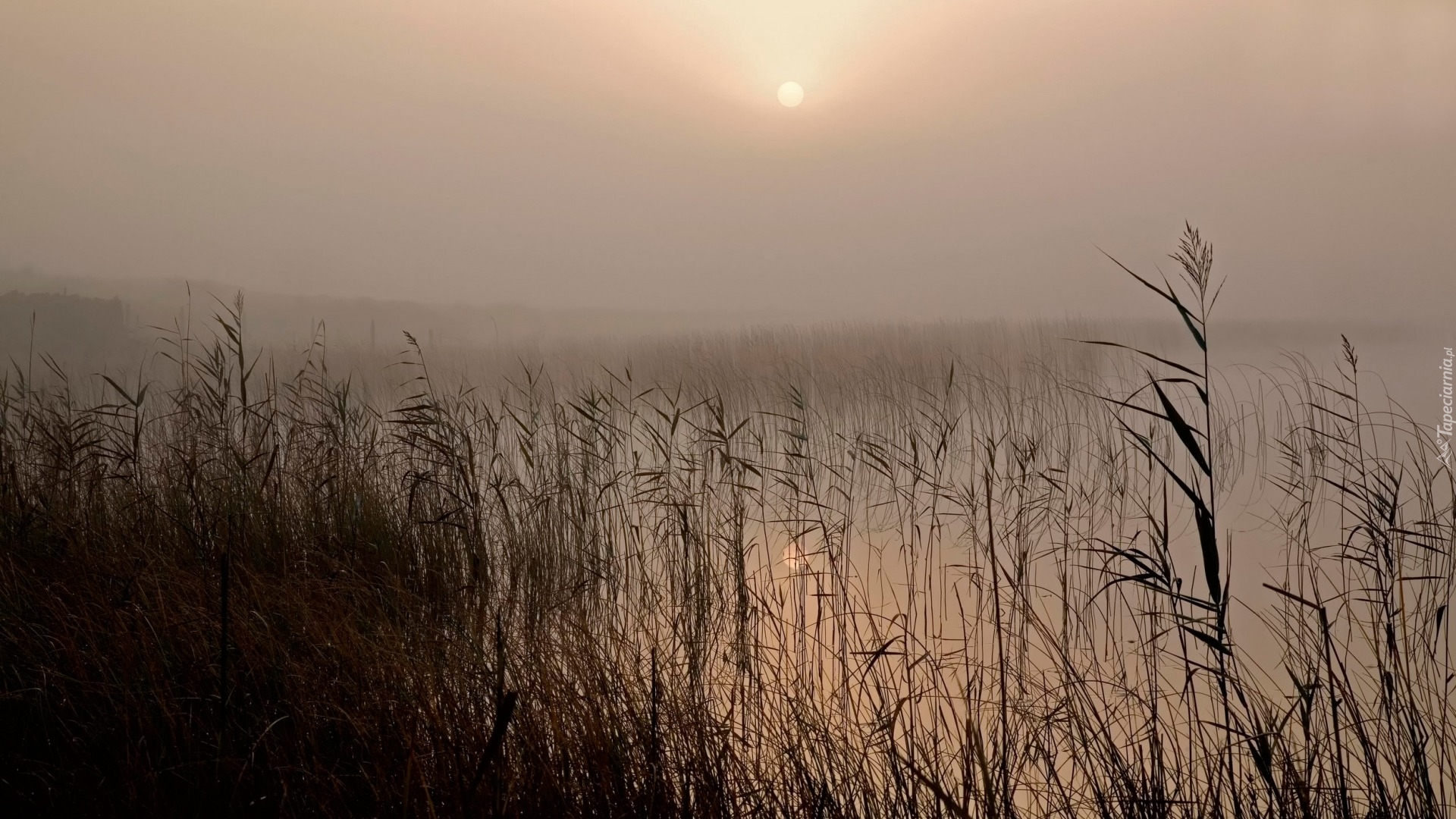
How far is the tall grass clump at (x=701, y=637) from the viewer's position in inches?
57.7

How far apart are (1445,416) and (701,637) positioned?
13.0ft

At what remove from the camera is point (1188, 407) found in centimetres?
604

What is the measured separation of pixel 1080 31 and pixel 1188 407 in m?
3.10

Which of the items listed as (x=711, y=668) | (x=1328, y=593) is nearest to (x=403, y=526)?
(x=711, y=668)

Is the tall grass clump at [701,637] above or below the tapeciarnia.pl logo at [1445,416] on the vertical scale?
below

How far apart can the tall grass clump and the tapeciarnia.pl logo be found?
0.19m

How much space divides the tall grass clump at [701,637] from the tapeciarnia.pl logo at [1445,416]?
19cm

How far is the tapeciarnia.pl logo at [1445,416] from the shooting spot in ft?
9.45

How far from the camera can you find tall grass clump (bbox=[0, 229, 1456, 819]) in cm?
147

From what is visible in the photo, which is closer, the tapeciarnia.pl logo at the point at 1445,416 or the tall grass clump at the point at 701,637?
the tall grass clump at the point at 701,637

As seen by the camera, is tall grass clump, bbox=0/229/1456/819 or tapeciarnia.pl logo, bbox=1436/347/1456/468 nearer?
tall grass clump, bbox=0/229/1456/819

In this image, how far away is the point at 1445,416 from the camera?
4145 millimetres

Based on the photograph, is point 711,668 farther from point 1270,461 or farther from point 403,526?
point 1270,461

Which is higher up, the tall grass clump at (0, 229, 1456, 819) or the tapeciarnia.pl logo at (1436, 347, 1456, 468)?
the tapeciarnia.pl logo at (1436, 347, 1456, 468)
